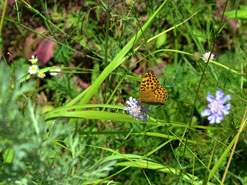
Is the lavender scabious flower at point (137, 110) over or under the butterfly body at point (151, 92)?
under

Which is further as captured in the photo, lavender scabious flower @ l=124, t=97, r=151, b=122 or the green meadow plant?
lavender scabious flower @ l=124, t=97, r=151, b=122

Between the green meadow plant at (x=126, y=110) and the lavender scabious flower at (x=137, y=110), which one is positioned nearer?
the green meadow plant at (x=126, y=110)

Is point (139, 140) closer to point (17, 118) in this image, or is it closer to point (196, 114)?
point (196, 114)

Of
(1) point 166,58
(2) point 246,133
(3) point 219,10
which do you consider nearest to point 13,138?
(2) point 246,133

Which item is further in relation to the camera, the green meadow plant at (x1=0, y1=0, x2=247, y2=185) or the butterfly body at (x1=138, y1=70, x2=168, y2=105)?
the butterfly body at (x1=138, y1=70, x2=168, y2=105)

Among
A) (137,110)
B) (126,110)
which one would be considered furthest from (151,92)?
(126,110)

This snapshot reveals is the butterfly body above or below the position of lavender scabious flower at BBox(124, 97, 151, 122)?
above

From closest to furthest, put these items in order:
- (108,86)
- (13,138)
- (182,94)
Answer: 1. (13,138)
2. (108,86)
3. (182,94)
